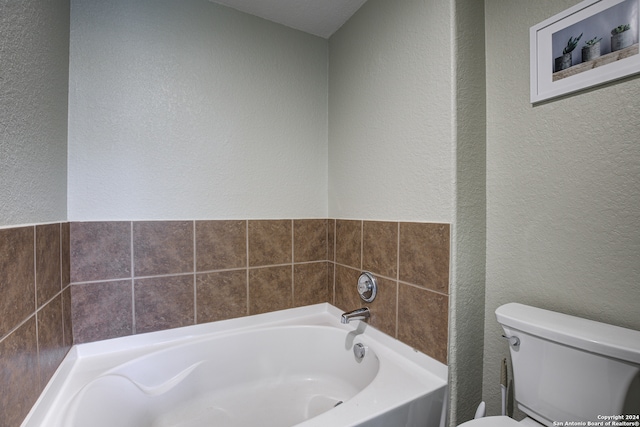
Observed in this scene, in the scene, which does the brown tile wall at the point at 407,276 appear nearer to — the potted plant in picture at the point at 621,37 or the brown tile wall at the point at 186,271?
the brown tile wall at the point at 186,271

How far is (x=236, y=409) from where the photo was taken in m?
1.29

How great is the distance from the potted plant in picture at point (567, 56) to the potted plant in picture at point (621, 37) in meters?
0.08

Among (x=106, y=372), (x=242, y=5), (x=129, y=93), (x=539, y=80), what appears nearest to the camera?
(x=539, y=80)

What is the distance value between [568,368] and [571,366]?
0.5 inches

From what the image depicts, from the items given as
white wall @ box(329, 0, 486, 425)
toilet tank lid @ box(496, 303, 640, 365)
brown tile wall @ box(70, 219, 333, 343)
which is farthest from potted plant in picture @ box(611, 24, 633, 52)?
brown tile wall @ box(70, 219, 333, 343)

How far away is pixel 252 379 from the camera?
1401 millimetres

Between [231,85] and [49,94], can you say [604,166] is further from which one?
[49,94]

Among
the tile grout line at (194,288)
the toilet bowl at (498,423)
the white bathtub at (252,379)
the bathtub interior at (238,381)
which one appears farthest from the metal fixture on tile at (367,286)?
the tile grout line at (194,288)

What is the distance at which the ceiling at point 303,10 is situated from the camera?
4.63 ft

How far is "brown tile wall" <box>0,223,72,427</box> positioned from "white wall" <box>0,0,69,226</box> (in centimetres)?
7

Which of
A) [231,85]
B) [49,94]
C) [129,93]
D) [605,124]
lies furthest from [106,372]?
[605,124]

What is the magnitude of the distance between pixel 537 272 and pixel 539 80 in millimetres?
665

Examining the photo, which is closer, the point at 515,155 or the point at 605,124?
the point at 605,124

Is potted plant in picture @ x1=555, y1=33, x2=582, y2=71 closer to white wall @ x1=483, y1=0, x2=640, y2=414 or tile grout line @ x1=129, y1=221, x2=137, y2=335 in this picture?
white wall @ x1=483, y1=0, x2=640, y2=414
